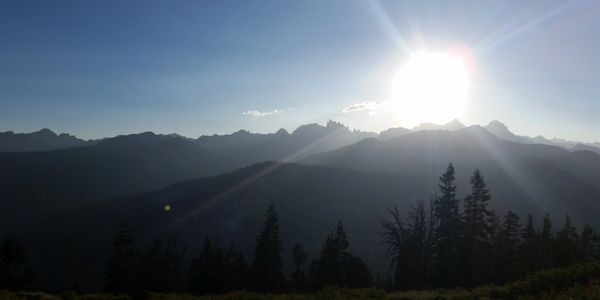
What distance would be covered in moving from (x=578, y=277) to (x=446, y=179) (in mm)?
31703

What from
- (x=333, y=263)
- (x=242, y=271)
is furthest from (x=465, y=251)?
(x=242, y=271)

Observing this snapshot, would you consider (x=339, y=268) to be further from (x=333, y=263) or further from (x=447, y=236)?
(x=447, y=236)

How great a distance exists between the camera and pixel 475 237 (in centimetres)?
4678

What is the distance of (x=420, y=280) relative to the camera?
42.8m

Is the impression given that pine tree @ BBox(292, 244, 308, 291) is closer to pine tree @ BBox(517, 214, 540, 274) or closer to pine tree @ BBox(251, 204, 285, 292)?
pine tree @ BBox(251, 204, 285, 292)

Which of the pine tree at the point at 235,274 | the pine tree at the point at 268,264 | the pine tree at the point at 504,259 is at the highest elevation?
the pine tree at the point at 504,259

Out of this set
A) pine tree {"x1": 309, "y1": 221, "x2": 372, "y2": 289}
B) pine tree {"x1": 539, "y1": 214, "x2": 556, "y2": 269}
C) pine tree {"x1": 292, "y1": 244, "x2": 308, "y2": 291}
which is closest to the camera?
pine tree {"x1": 539, "y1": 214, "x2": 556, "y2": 269}

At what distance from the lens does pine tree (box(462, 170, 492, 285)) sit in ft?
137

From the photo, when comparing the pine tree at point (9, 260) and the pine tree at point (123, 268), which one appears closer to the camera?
the pine tree at point (9, 260)

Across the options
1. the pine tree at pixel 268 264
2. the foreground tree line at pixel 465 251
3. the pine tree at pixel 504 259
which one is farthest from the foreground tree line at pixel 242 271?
the pine tree at pixel 504 259

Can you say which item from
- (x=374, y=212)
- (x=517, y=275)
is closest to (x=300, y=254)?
(x=517, y=275)

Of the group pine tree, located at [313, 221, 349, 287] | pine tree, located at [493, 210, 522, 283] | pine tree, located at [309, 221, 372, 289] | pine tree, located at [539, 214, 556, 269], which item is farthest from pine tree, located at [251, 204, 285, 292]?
pine tree, located at [539, 214, 556, 269]

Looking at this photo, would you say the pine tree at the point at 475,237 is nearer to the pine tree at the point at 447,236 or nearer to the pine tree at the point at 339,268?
the pine tree at the point at 447,236

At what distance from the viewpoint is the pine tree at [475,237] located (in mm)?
41750
